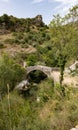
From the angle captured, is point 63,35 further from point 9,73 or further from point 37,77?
point 37,77

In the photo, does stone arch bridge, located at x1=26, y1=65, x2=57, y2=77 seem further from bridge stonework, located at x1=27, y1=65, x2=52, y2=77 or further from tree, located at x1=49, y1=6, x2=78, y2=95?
tree, located at x1=49, y1=6, x2=78, y2=95

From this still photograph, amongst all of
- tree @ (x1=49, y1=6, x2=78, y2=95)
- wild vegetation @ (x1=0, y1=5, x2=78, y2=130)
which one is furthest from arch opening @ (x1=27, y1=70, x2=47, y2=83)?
tree @ (x1=49, y1=6, x2=78, y2=95)

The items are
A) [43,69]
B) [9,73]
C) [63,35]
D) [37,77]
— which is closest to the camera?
[63,35]

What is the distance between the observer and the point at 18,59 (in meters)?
42.9

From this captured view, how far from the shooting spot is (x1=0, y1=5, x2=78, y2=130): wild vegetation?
9.34 metres

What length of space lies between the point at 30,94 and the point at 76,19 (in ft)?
35.3

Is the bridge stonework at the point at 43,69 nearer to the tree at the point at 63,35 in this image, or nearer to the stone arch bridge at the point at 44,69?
the stone arch bridge at the point at 44,69

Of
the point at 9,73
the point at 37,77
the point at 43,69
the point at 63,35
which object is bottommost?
the point at 37,77

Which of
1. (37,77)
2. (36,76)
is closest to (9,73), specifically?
(36,76)

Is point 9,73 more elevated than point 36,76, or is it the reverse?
point 9,73

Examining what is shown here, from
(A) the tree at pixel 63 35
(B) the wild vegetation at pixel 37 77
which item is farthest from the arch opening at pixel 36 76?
(A) the tree at pixel 63 35

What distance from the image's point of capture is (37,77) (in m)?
35.5

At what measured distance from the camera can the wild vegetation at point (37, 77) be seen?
9.34 metres

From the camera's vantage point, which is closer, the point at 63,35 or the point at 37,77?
the point at 63,35
